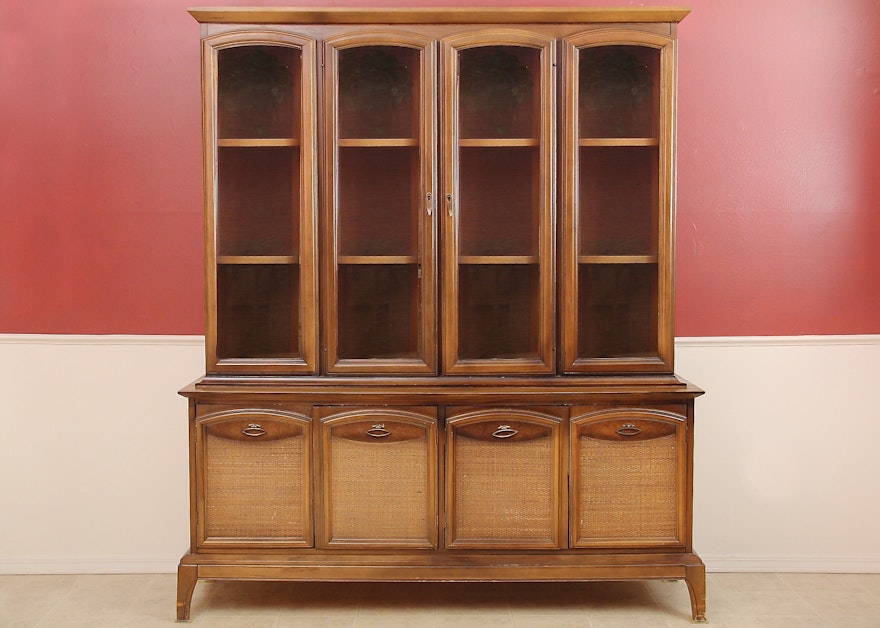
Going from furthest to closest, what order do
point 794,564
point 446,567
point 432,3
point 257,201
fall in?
point 794,564, point 432,3, point 257,201, point 446,567

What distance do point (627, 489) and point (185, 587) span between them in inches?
60.1

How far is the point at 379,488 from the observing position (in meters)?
2.74

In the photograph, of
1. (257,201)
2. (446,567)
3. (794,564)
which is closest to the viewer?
(446,567)

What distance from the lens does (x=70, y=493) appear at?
10.6 feet

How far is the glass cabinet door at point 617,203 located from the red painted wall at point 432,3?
1.54 ft

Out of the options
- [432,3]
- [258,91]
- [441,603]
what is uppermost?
[432,3]

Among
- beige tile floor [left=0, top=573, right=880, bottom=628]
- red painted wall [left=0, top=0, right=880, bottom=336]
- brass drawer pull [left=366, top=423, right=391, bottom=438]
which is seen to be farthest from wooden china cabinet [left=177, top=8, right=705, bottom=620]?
red painted wall [left=0, top=0, right=880, bottom=336]

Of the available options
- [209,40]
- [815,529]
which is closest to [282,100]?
[209,40]

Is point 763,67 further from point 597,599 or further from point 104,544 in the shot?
point 104,544

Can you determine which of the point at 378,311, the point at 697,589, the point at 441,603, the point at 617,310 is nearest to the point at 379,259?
the point at 378,311

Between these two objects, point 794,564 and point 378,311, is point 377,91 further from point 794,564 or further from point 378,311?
point 794,564

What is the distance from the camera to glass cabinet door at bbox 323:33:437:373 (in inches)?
107

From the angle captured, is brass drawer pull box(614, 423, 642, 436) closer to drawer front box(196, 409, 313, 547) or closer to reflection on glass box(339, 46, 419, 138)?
drawer front box(196, 409, 313, 547)

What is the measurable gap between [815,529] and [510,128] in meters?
2.01
